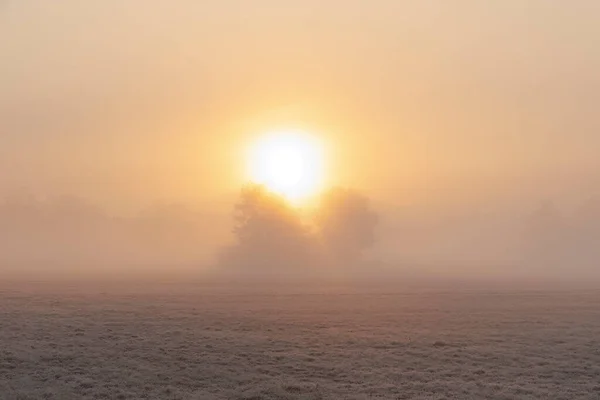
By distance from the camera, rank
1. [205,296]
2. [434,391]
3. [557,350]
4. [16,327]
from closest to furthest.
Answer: [434,391]
[557,350]
[16,327]
[205,296]

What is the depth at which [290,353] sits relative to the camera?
33.9 metres

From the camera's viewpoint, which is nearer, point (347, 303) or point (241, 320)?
point (241, 320)

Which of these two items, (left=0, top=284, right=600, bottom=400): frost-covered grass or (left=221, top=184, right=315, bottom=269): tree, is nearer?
(left=0, top=284, right=600, bottom=400): frost-covered grass

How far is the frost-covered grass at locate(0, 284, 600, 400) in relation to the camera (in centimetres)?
2702

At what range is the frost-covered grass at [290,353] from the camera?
2702 cm

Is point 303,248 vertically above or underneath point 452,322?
above

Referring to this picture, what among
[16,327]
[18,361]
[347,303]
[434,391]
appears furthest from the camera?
[347,303]

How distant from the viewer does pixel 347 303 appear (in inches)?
2470

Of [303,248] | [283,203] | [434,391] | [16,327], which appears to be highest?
[283,203]

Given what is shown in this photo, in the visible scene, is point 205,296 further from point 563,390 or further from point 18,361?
point 563,390

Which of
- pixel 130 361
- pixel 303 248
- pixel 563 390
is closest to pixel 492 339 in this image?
pixel 563 390

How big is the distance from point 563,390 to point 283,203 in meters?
156

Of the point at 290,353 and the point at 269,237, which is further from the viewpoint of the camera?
the point at 269,237

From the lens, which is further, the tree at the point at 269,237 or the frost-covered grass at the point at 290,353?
the tree at the point at 269,237
